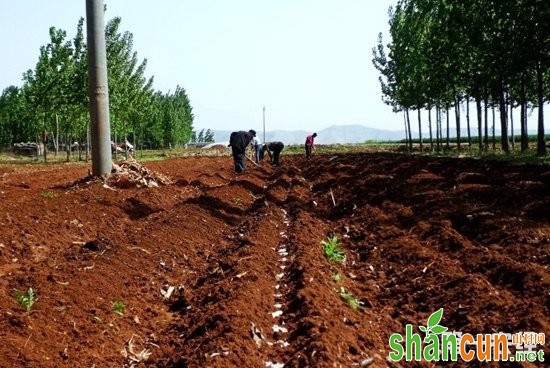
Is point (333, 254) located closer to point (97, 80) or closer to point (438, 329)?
point (438, 329)

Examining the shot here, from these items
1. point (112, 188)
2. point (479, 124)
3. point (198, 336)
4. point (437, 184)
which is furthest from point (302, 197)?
point (479, 124)

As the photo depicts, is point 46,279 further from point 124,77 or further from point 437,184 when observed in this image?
point 124,77

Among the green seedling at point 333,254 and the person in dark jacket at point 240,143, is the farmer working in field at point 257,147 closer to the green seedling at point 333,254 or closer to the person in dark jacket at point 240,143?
the person in dark jacket at point 240,143

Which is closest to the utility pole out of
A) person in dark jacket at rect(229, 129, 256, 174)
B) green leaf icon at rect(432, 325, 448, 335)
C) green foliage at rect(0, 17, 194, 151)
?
person in dark jacket at rect(229, 129, 256, 174)

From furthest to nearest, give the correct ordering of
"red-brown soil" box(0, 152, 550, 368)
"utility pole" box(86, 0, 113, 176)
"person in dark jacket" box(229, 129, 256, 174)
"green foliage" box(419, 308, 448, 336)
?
"person in dark jacket" box(229, 129, 256, 174) → "utility pole" box(86, 0, 113, 176) → "green foliage" box(419, 308, 448, 336) → "red-brown soil" box(0, 152, 550, 368)

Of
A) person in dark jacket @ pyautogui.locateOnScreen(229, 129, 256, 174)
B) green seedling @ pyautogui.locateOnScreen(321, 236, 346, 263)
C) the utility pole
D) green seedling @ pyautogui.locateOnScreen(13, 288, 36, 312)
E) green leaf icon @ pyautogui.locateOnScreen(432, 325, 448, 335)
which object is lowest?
green leaf icon @ pyautogui.locateOnScreen(432, 325, 448, 335)

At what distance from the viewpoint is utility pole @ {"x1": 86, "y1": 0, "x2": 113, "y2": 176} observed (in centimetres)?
1221

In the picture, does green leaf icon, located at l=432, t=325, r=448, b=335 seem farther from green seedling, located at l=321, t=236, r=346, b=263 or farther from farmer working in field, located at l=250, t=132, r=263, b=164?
farmer working in field, located at l=250, t=132, r=263, b=164

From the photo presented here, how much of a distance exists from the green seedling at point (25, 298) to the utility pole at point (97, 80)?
7.91m

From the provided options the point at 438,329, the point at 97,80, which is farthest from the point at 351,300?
Result: the point at 97,80

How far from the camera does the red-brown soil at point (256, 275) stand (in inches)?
173

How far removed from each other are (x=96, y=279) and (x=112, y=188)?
7027 millimetres

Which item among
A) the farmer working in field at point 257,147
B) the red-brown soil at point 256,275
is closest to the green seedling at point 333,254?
the red-brown soil at point 256,275

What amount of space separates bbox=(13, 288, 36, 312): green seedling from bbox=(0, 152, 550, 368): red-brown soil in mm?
62
